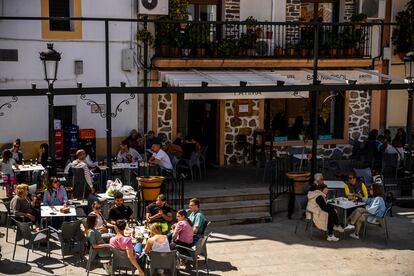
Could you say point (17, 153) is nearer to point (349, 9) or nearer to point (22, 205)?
point (22, 205)

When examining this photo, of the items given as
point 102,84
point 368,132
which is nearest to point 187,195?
point 102,84

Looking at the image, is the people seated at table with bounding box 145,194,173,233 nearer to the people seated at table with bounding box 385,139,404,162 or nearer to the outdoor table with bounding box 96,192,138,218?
the outdoor table with bounding box 96,192,138,218

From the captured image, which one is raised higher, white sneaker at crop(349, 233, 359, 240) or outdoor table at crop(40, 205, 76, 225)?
outdoor table at crop(40, 205, 76, 225)

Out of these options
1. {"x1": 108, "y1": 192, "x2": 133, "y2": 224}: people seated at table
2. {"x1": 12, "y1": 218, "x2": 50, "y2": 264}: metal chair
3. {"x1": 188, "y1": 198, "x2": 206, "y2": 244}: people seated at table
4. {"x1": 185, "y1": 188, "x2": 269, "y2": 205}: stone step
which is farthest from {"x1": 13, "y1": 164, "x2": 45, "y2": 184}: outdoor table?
{"x1": 188, "y1": 198, "x2": 206, "y2": 244}: people seated at table

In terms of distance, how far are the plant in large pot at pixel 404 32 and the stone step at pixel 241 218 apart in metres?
8.87

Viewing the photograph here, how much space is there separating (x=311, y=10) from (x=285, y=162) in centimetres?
574

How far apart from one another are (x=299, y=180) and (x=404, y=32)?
314 inches

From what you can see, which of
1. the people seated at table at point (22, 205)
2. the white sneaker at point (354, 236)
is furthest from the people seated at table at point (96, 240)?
the white sneaker at point (354, 236)

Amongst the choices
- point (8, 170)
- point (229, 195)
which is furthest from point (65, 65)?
point (229, 195)

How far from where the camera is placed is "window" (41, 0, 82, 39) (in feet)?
59.2

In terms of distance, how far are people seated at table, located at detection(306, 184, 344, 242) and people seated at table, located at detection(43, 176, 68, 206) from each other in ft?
17.1

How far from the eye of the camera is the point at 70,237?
1212 cm

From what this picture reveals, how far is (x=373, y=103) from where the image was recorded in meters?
21.7

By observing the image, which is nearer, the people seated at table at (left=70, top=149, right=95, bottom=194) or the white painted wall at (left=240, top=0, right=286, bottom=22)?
the people seated at table at (left=70, top=149, right=95, bottom=194)
